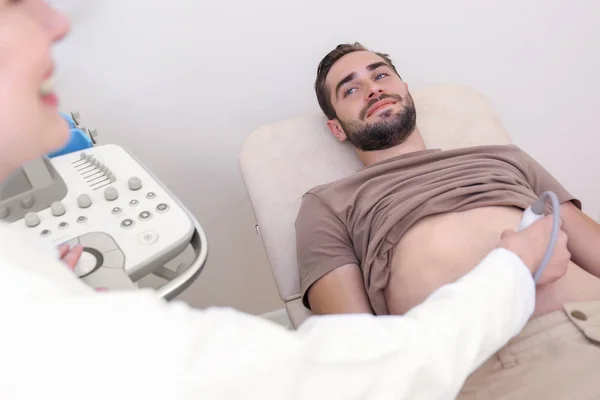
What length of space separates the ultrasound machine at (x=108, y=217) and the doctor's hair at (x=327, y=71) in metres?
0.63

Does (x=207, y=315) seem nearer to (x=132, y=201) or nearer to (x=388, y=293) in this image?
(x=132, y=201)

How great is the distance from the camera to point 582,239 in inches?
48.7

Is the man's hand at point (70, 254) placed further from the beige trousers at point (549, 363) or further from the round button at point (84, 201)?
the beige trousers at point (549, 363)

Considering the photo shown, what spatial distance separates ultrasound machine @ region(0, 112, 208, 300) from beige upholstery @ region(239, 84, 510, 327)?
387 mm

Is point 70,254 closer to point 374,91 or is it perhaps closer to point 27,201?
point 27,201

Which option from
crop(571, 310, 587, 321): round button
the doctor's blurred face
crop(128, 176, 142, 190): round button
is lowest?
crop(571, 310, 587, 321): round button

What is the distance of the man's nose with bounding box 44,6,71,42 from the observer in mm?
567

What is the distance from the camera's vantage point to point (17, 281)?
472 mm

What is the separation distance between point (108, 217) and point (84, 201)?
6cm

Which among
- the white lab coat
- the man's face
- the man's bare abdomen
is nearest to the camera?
the white lab coat

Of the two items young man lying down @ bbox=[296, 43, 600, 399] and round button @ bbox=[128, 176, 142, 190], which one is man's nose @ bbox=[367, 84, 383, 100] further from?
round button @ bbox=[128, 176, 142, 190]

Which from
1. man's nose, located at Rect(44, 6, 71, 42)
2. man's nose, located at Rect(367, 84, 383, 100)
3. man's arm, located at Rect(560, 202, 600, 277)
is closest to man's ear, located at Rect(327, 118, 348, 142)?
man's nose, located at Rect(367, 84, 383, 100)

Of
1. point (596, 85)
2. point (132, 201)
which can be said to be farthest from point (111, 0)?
point (596, 85)

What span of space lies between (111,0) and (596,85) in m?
1.64
